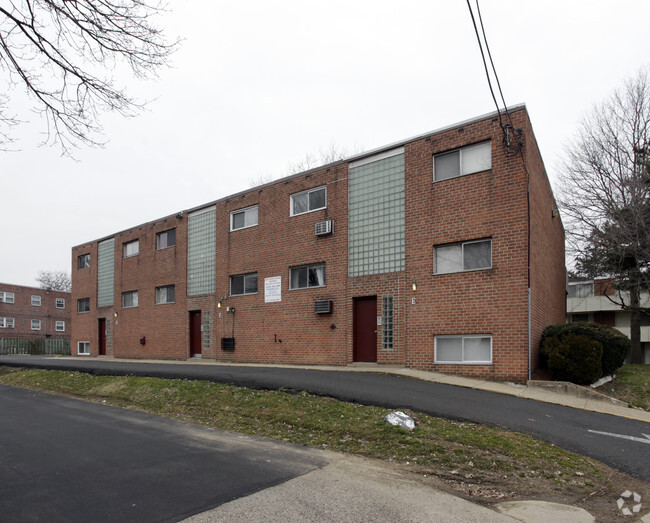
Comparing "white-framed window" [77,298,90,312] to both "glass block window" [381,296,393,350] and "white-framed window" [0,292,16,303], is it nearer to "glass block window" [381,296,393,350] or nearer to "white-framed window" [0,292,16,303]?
"glass block window" [381,296,393,350]

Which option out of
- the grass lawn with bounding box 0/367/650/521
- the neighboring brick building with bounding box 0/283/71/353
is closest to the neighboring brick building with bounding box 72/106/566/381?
the grass lawn with bounding box 0/367/650/521

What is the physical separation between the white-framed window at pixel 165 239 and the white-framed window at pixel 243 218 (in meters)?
4.50

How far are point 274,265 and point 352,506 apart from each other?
44.6 ft

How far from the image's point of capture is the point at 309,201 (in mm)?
17391

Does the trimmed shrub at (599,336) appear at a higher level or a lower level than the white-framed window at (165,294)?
lower

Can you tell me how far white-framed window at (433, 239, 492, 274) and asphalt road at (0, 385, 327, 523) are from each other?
8085 millimetres

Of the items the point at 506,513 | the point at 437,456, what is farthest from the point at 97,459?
the point at 506,513

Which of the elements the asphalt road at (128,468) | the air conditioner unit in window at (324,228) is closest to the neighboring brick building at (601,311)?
the air conditioner unit in window at (324,228)

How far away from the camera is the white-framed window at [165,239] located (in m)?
23.2

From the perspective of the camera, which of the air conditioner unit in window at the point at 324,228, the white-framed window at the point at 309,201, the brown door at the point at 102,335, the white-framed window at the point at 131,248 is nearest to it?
the air conditioner unit in window at the point at 324,228

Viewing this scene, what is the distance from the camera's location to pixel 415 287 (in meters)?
14.1

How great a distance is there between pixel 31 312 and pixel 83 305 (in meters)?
25.7

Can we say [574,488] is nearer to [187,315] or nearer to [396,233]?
[396,233]

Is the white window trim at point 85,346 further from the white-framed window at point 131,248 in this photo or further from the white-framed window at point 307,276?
the white-framed window at point 307,276
